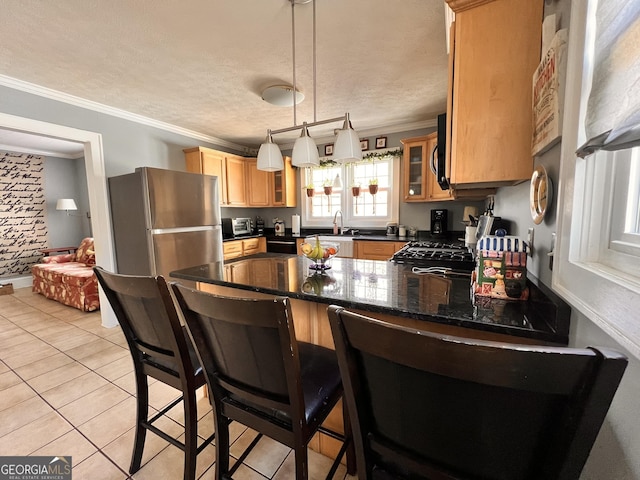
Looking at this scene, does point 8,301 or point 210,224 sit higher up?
point 210,224

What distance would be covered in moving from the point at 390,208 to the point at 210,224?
2.51 m

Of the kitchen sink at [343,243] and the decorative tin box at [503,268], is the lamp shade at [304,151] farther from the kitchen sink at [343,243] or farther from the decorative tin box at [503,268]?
the kitchen sink at [343,243]

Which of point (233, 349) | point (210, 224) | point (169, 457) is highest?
point (210, 224)

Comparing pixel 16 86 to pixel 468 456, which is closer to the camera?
pixel 468 456

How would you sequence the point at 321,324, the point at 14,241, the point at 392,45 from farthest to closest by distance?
the point at 14,241 < the point at 392,45 < the point at 321,324

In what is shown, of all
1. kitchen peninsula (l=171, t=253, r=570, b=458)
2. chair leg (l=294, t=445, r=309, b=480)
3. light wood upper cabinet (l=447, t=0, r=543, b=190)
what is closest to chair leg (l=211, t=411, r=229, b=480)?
chair leg (l=294, t=445, r=309, b=480)

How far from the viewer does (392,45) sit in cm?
196

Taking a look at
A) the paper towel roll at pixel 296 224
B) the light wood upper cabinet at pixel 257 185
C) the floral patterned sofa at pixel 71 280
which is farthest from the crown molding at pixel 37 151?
the paper towel roll at pixel 296 224

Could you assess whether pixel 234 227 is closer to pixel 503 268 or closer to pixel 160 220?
pixel 160 220

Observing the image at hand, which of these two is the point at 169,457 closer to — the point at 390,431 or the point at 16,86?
the point at 390,431

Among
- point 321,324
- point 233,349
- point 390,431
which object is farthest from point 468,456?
point 321,324

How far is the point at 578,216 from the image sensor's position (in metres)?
0.71

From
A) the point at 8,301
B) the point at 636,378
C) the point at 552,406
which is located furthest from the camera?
the point at 8,301

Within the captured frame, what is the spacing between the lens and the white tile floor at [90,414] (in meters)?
1.36
